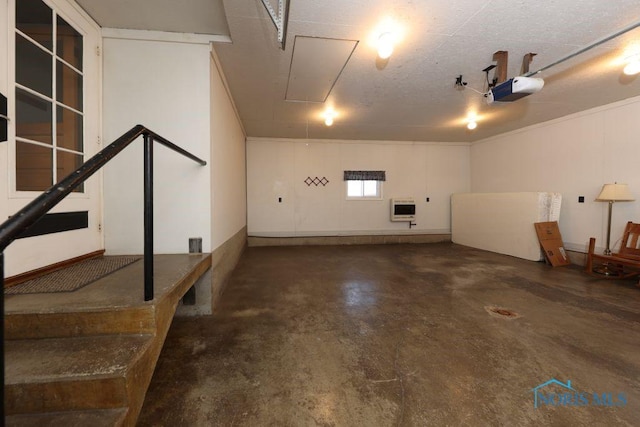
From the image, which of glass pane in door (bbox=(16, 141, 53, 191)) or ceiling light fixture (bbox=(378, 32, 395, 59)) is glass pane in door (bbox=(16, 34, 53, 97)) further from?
ceiling light fixture (bbox=(378, 32, 395, 59))

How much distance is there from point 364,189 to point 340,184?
0.69m

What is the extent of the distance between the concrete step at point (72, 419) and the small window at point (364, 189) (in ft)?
20.5

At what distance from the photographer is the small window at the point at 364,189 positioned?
22.9 feet

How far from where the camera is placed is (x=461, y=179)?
7312 mm

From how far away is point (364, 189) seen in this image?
23.1ft

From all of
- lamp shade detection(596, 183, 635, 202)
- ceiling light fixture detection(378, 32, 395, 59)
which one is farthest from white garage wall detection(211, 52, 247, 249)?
lamp shade detection(596, 183, 635, 202)

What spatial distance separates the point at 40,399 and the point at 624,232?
662 cm

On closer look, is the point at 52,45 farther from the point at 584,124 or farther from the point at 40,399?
the point at 584,124

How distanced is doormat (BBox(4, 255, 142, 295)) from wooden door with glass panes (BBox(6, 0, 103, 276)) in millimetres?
118

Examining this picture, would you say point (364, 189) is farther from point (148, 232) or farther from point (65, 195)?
point (65, 195)

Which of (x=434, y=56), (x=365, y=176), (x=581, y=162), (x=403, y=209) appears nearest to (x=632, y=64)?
(x=434, y=56)

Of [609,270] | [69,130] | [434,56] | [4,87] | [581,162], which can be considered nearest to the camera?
[4,87]

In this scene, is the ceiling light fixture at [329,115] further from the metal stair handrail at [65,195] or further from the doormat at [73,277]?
the doormat at [73,277]

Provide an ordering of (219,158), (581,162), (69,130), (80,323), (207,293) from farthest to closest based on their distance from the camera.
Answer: (581,162) < (219,158) < (207,293) < (69,130) < (80,323)
